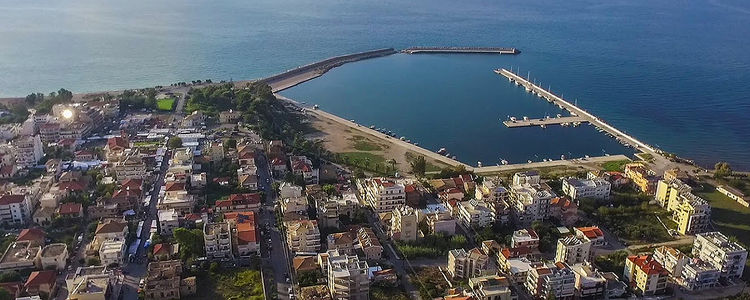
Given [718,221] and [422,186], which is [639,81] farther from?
[422,186]

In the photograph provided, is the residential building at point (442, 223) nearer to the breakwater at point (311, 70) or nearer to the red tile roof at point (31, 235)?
the red tile roof at point (31, 235)

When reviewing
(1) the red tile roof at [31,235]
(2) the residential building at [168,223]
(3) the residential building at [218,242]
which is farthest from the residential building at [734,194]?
(1) the red tile roof at [31,235]

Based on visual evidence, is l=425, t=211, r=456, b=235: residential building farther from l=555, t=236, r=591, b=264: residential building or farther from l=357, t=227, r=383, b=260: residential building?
l=555, t=236, r=591, b=264: residential building

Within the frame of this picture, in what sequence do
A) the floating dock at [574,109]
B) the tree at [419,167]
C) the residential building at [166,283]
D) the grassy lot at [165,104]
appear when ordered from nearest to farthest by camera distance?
the residential building at [166,283]
the tree at [419,167]
the floating dock at [574,109]
the grassy lot at [165,104]

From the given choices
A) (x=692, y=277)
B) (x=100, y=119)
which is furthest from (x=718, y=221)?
(x=100, y=119)

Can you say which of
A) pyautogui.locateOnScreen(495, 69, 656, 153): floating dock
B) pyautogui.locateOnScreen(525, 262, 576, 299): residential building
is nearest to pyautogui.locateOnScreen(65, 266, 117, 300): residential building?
pyautogui.locateOnScreen(525, 262, 576, 299): residential building

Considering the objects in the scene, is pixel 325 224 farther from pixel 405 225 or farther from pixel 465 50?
pixel 465 50
